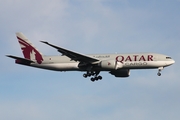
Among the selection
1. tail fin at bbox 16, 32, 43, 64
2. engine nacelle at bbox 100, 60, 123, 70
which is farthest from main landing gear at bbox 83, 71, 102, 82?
tail fin at bbox 16, 32, 43, 64

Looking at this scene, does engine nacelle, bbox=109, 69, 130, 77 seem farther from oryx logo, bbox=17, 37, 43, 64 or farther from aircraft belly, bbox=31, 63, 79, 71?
oryx logo, bbox=17, 37, 43, 64

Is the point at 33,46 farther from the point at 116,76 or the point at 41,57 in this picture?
the point at 116,76

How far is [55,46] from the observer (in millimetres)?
64062

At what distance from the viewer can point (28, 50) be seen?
7425 centimetres

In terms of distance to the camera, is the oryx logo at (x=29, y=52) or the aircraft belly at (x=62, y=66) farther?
the oryx logo at (x=29, y=52)

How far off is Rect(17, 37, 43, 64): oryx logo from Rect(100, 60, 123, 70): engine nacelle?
10.2 meters

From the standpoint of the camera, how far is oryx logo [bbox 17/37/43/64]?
238 feet

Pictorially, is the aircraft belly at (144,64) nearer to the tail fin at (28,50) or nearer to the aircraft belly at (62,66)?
the aircraft belly at (62,66)

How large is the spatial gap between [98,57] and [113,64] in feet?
11.5

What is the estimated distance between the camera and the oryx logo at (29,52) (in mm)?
72562

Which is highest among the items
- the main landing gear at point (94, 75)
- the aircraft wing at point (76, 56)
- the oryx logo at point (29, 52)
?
the oryx logo at point (29, 52)

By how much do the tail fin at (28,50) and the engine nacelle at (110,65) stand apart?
1016cm

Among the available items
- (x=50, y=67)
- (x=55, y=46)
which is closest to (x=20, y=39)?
(x=50, y=67)

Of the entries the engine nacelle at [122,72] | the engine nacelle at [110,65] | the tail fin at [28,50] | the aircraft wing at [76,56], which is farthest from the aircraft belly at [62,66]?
the engine nacelle at [122,72]
